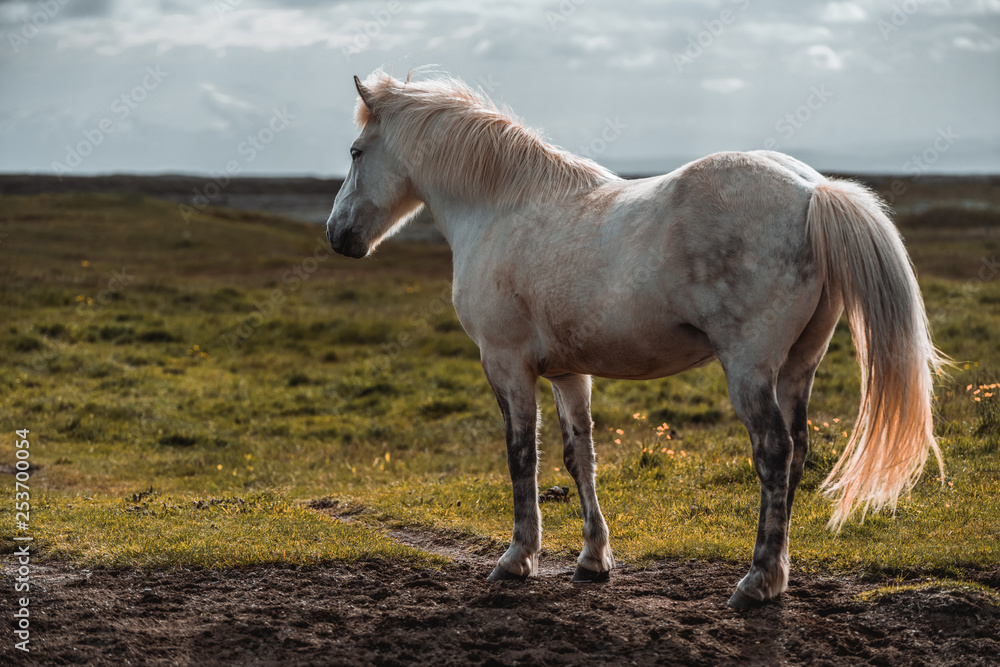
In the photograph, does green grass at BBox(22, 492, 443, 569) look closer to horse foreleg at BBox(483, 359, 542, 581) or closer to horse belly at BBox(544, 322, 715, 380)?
horse foreleg at BBox(483, 359, 542, 581)

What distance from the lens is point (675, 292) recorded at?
15.1 ft

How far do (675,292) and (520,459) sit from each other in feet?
5.56

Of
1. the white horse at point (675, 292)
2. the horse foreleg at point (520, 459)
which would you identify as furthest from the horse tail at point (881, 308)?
the horse foreleg at point (520, 459)

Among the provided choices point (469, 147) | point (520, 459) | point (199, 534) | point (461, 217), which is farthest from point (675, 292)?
point (199, 534)

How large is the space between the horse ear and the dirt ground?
3.43 meters

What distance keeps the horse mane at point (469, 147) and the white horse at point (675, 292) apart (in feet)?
0.05

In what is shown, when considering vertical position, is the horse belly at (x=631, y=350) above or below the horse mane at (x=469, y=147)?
below

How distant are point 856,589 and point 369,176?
4401mm

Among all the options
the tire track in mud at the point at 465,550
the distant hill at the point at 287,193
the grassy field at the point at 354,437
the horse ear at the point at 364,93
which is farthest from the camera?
the distant hill at the point at 287,193

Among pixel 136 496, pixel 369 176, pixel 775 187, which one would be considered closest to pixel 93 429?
pixel 136 496

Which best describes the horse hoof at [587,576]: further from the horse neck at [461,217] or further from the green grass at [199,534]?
the horse neck at [461,217]

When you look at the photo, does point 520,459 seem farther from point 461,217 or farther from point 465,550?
point 461,217

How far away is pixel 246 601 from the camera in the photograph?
5.25 meters

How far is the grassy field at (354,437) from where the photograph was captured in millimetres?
6324
